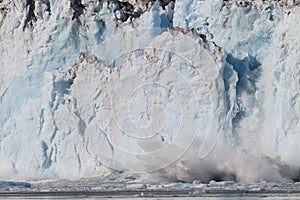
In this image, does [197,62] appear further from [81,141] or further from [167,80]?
[81,141]

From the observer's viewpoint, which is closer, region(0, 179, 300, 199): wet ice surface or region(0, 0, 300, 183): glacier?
region(0, 179, 300, 199): wet ice surface

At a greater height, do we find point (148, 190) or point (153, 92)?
point (153, 92)

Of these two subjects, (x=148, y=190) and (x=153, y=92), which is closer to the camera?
(x=148, y=190)

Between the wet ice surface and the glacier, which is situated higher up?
the glacier

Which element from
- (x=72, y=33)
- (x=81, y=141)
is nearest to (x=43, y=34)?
(x=72, y=33)
